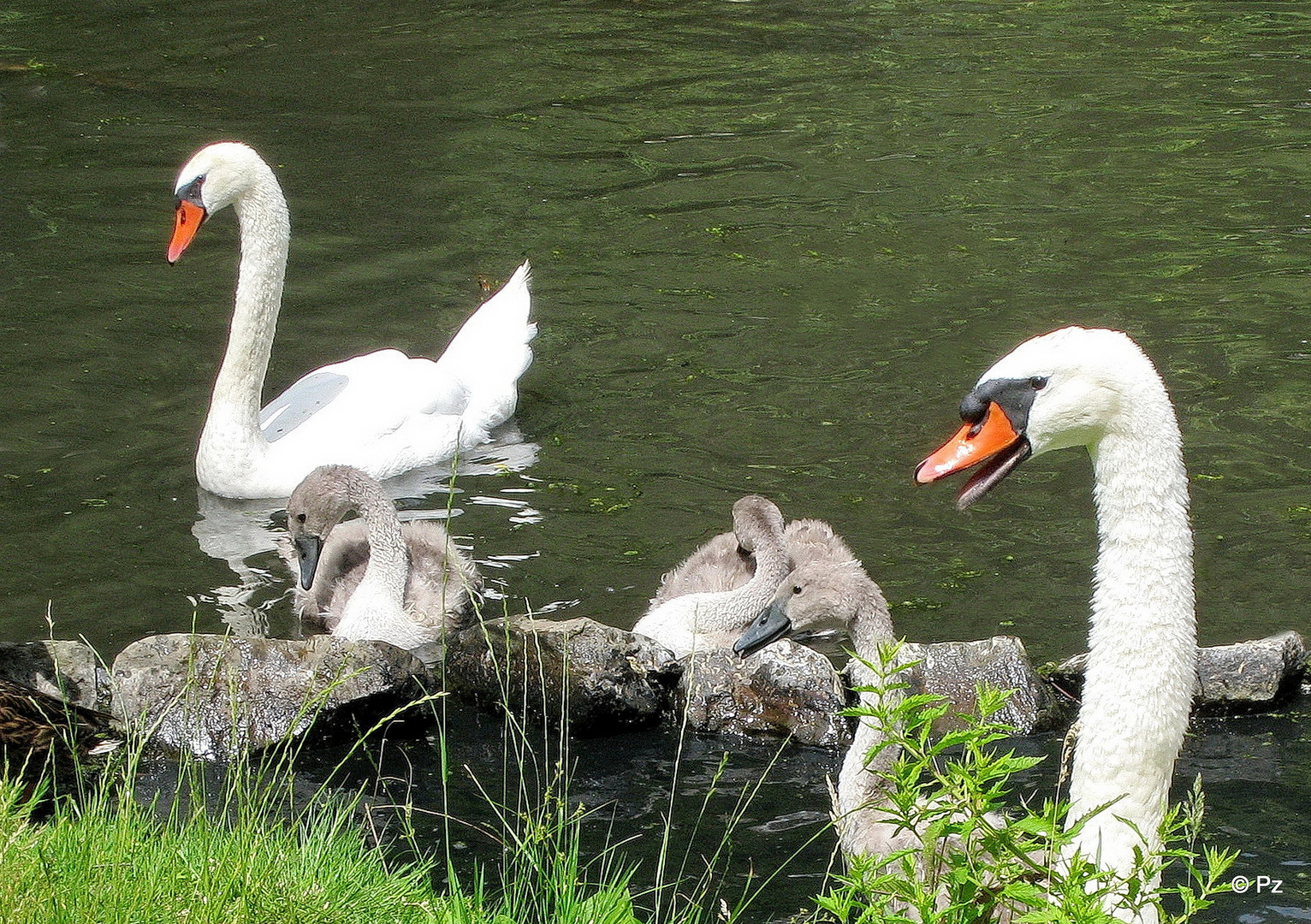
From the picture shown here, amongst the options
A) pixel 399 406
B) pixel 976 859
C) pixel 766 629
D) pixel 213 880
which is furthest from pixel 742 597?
pixel 976 859

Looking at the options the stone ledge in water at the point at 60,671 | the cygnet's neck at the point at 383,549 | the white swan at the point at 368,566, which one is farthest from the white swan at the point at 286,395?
the stone ledge in water at the point at 60,671

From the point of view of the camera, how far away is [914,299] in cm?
1024

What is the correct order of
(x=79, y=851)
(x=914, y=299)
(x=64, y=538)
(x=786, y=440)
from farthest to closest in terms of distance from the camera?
(x=914, y=299)
(x=786, y=440)
(x=64, y=538)
(x=79, y=851)

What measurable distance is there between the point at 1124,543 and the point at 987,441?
39cm

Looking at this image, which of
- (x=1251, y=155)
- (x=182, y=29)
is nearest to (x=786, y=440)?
(x=1251, y=155)

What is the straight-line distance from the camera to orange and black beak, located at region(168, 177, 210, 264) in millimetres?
8727

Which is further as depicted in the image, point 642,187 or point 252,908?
point 642,187

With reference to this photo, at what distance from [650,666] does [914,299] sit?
4.84 metres

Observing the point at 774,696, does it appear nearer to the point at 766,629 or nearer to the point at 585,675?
the point at 766,629

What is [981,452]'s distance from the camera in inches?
154

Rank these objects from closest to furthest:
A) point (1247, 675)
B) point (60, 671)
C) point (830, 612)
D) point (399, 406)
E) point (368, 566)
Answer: point (60, 671), point (830, 612), point (1247, 675), point (368, 566), point (399, 406)

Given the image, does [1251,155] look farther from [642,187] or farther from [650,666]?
[650,666]

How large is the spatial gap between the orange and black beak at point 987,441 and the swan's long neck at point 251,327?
498 centimetres

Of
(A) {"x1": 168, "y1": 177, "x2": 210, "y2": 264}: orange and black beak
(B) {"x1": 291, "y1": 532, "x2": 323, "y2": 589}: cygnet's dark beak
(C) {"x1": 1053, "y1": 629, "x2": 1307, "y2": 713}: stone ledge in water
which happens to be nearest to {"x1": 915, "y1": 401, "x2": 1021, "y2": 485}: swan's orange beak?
(C) {"x1": 1053, "y1": 629, "x2": 1307, "y2": 713}: stone ledge in water
